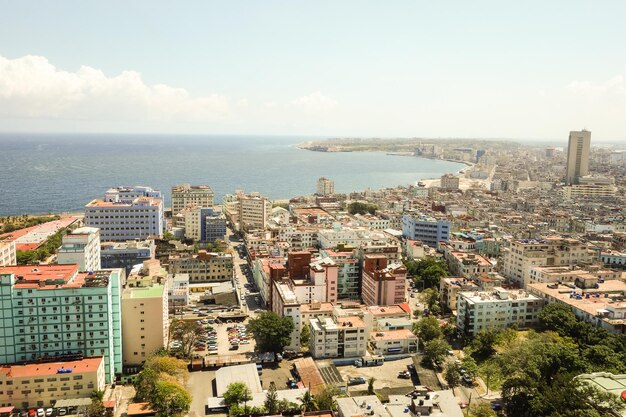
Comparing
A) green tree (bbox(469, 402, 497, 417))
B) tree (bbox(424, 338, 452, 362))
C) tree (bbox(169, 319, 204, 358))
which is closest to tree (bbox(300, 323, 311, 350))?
tree (bbox(169, 319, 204, 358))

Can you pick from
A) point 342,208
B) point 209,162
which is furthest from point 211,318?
point 209,162

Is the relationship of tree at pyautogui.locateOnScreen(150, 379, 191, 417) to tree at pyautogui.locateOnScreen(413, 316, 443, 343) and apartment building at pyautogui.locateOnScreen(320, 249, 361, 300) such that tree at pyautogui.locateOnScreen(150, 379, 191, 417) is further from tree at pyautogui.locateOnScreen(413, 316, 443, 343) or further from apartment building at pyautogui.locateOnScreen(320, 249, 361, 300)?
apartment building at pyautogui.locateOnScreen(320, 249, 361, 300)

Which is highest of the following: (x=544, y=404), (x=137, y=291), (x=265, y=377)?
(x=137, y=291)

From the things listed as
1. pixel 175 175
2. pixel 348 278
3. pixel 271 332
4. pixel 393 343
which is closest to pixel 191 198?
pixel 348 278

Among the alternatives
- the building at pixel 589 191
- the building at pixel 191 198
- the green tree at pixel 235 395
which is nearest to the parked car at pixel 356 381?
the green tree at pixel 235 395

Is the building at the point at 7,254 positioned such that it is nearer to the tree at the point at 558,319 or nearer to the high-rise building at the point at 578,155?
the tree at the point at 558,319

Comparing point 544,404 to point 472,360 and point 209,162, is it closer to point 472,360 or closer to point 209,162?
point 472,360
